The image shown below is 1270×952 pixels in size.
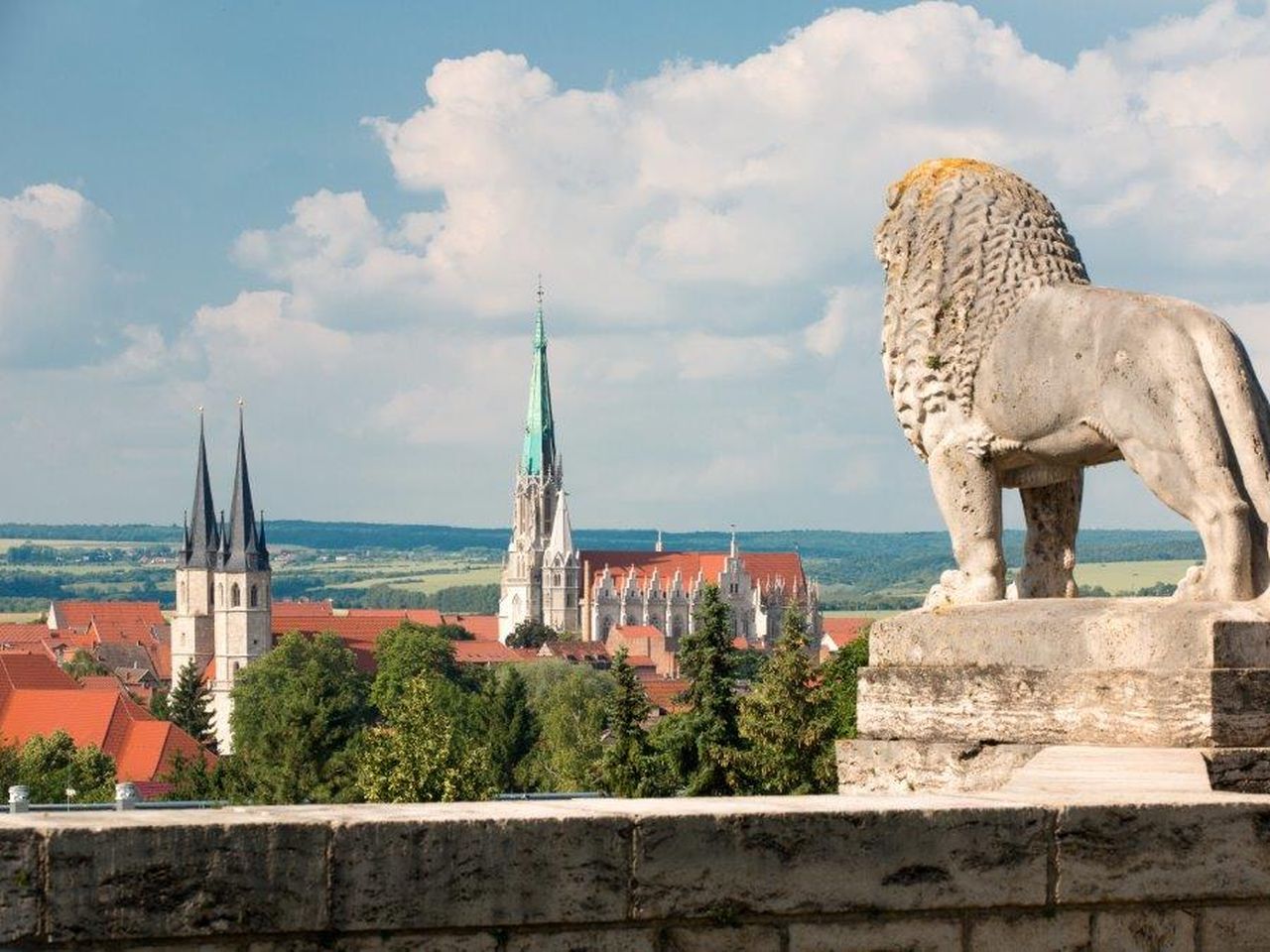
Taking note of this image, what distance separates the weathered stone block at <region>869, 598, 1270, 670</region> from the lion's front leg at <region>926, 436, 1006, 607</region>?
26cm

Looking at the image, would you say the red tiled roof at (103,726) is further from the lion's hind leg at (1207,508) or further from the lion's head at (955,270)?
the lion's hind leg at (1207,508)

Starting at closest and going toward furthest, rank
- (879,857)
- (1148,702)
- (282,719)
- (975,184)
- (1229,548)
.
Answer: (879,857)
(1148,702)
(1229,548)
(975,184)
(282,719)

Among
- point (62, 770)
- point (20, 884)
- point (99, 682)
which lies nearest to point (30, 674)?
point (99, 682)

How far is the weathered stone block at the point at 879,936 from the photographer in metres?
5.35

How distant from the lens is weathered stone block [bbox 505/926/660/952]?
16.7 ft

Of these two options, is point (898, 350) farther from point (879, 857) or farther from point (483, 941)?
point (483, 941)

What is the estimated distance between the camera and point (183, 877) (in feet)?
15.8

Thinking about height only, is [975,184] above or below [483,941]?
above

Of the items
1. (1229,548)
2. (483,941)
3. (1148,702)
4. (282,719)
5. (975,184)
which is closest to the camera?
(483,941)

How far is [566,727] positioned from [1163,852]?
325 feet

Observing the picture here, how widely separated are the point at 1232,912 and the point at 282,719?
2590 inches

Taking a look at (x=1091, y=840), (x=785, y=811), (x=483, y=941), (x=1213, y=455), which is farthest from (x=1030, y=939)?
(x=1213, y=455)

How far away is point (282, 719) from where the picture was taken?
70.2 meters

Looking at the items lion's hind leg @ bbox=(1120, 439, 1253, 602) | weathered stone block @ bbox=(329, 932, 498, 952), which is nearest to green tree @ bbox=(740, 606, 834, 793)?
lion's hind leg @ bbox=(1120, 439, 1253, 602)
